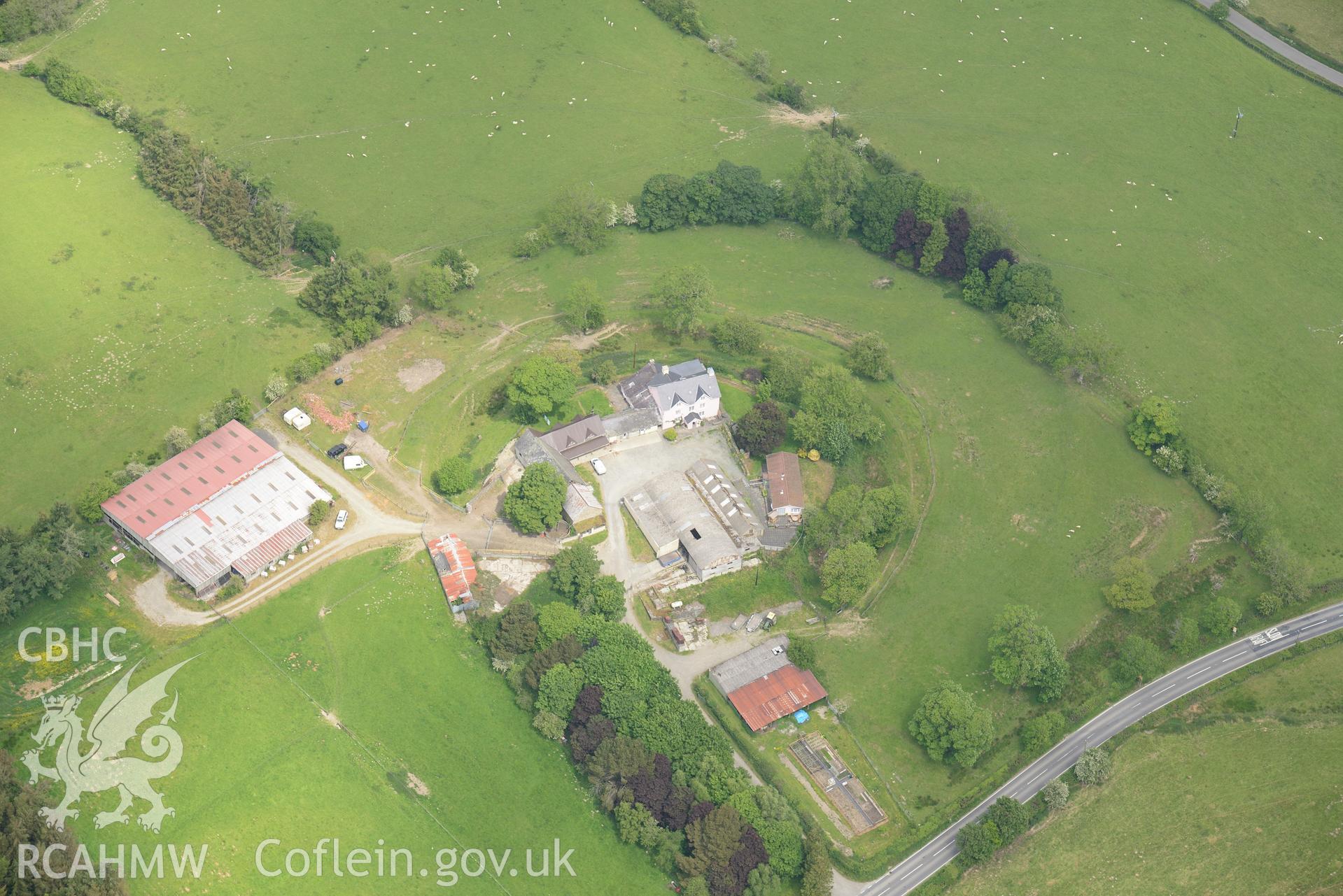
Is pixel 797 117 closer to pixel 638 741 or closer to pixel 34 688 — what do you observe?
pixel 638 741

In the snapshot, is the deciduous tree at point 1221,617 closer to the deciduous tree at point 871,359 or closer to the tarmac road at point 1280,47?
the deciduous tree at point 871,359

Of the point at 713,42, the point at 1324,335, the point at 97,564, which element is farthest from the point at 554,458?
the point at 1324,335

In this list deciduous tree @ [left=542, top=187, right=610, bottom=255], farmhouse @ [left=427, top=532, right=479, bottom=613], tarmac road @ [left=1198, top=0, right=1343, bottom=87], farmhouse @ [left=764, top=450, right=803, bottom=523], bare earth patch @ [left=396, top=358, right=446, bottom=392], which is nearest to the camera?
farmhouse @ [left=427, top=532, right=479, bottom=613]

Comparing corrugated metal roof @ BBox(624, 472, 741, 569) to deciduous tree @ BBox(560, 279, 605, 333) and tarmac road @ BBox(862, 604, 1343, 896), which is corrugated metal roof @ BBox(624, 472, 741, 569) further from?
tarmac road @ BBox(862, 604, 1343, 896)

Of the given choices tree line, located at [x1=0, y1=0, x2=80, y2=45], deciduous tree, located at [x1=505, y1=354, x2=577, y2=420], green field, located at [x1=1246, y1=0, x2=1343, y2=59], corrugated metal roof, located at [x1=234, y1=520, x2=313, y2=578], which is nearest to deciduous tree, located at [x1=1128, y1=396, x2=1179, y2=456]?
deciduous tree, located at [x1=505, y1=354, x2=577, y2=420]

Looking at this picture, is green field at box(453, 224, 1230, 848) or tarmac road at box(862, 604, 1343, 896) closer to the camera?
tarmac road at box(862, 604, 1343, 896)

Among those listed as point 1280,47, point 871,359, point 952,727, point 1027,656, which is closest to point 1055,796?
point 952,727

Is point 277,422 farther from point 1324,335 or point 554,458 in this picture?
point 1324,335
